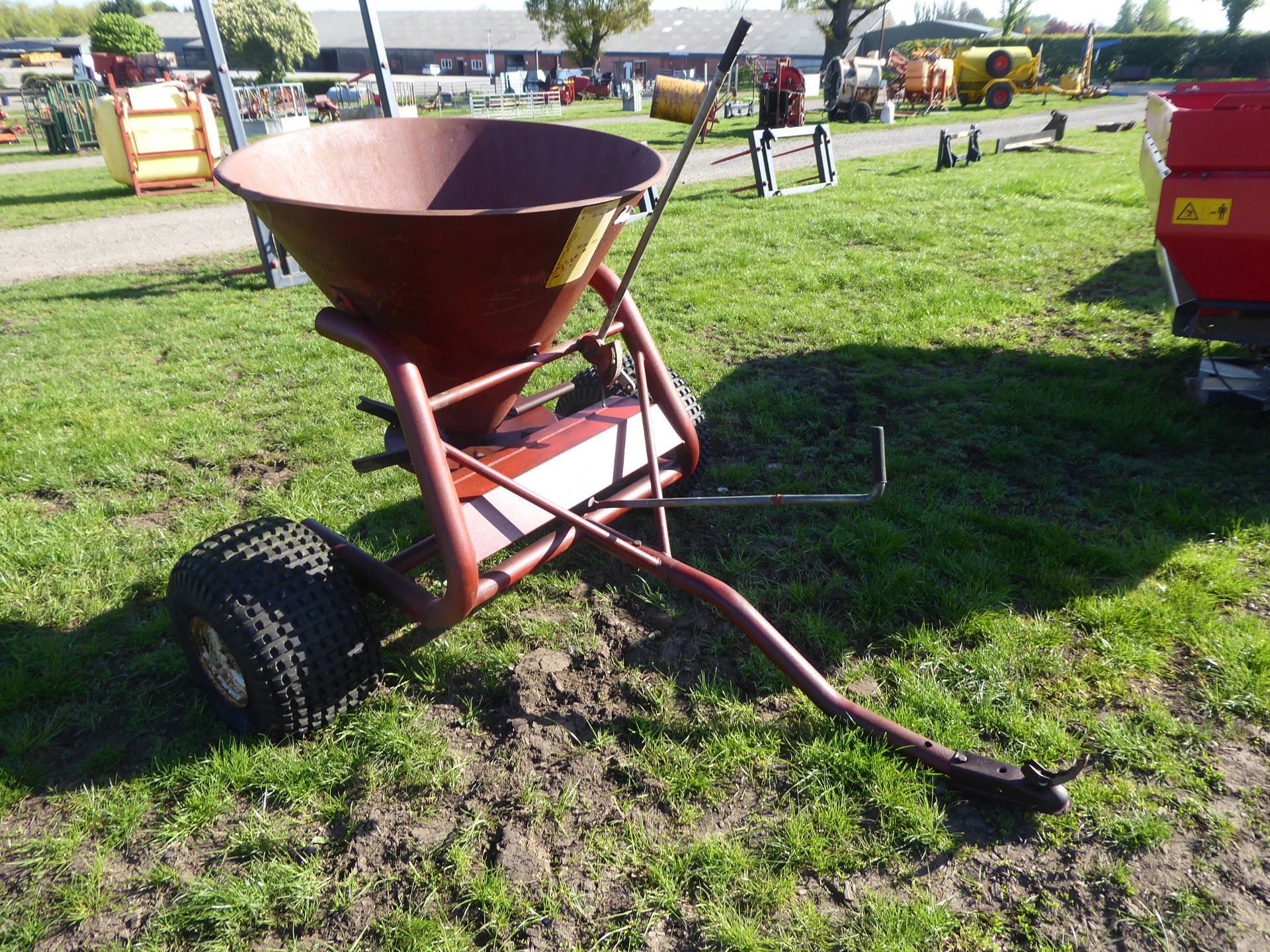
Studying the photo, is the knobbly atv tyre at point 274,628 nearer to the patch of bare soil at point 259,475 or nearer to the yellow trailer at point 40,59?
the patch of bare soil at point 259,475

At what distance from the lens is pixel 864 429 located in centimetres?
429

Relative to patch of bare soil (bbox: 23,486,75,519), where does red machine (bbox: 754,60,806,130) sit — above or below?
above

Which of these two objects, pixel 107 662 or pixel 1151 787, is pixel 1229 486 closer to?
pixel 1151 787

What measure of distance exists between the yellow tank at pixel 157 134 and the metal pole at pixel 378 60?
8287 millimetres

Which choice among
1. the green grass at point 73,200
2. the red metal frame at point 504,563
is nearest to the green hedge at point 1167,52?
the green grass at point 73,200

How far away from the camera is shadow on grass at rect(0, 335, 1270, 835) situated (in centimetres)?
264

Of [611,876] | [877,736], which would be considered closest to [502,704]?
[611,876]

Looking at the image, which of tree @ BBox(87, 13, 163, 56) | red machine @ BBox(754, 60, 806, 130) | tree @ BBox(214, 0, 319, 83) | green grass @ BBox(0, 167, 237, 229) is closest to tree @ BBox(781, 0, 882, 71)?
red machine @ BBox(754, 60, 806, 130)

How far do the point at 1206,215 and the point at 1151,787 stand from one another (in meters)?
2.65

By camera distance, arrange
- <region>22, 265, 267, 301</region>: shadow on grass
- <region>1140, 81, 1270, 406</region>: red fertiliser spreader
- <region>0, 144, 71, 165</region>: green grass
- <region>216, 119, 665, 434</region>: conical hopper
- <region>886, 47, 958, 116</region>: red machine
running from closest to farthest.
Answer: <region>216, 119, 665, 434</region>: conical hopper, <region>1140, 81, 1270, 406</region>: red fertiliser spreader, <region>22, 265, 267, 301</region>: shadow on grass, <region>0, 144, 71, 165</region>: green grass, <region>886, 47, 958, 116</region>: red machine

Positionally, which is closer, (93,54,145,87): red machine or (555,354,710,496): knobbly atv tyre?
(555,354,710,496): knobbly atv tyre

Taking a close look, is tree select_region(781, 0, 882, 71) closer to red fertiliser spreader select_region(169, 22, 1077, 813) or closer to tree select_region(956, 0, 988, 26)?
red fertiliser spreader select_region(169, 22, 1077, 813)

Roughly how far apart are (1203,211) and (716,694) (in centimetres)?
310

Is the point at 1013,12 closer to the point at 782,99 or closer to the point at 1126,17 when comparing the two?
the point at 782,99
